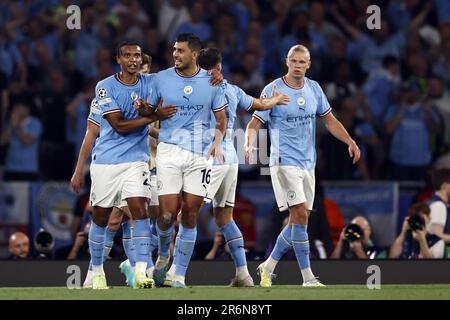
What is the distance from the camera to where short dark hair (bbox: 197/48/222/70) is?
14297mm

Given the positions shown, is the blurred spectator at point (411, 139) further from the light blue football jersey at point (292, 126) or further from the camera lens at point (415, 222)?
the light blue football jersey at point (292, 126)

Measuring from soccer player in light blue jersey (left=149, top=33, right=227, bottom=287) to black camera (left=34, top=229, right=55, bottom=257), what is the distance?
300 centimetres

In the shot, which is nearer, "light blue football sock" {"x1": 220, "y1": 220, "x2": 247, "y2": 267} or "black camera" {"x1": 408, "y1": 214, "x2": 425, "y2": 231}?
"light blue football sock" {"x1": 220, "y1": 220, "x2": 247, "y2": 267}

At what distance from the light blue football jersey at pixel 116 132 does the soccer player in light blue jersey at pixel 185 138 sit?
16 centimetres

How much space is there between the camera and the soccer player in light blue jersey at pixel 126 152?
13.2 meters

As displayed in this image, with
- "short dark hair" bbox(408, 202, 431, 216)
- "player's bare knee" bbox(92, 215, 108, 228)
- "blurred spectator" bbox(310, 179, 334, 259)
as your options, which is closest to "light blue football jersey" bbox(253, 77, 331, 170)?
"player's bare knee" bbox(92, 215, 108, 228)

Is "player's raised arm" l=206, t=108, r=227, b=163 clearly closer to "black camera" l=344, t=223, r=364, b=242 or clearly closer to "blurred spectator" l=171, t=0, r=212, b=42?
"black camera" l=344, t=223, r=364, b=242

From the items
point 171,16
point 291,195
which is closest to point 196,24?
point 171,16

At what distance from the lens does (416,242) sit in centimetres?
1627

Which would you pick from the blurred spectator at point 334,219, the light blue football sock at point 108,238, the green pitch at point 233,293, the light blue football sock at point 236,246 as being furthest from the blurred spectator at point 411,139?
the light blue football sock at point 108,238

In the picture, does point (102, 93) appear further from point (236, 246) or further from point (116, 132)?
point (236, 246)

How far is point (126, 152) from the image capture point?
1339cm

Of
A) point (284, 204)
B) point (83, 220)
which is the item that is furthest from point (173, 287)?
point (83, 220)

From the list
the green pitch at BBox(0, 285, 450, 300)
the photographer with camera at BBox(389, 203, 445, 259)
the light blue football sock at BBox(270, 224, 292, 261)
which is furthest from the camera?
the photographer with camera at BBox(389, 203, 445, 259)
